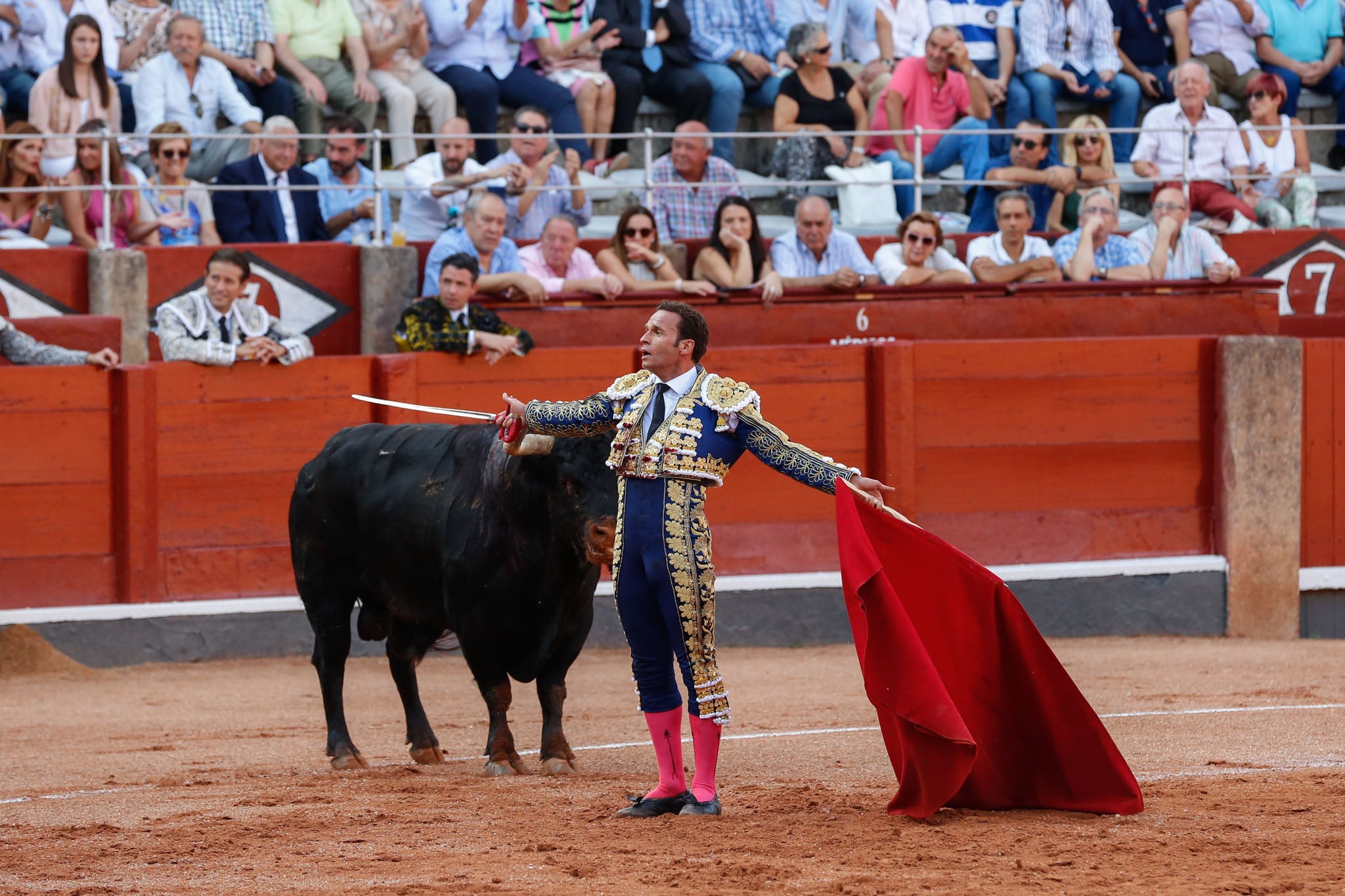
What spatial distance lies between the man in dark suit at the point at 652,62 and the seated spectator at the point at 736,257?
194cm

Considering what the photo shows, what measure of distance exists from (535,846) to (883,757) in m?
1.78

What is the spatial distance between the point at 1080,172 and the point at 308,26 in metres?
4.55

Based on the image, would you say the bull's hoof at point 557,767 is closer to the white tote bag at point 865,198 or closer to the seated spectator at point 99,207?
the seated spectator at point 99,207

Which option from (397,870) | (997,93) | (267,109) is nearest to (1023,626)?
(397,870)

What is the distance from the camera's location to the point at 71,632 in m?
8.02

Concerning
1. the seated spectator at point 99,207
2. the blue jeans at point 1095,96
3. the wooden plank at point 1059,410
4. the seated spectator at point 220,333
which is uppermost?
the blue jeans at point 1095,96

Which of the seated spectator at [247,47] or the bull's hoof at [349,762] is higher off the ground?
the seated spectator at [247,47]

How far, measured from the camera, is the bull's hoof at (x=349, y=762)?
18.7ft

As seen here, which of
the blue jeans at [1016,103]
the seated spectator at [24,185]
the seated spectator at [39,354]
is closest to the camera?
the seated spectator at [39,354]

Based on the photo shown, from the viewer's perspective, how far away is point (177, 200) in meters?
9.19

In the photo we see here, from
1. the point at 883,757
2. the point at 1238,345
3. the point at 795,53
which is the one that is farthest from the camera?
the point at 795,53

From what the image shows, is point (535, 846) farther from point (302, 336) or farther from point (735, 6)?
point (735, 6)

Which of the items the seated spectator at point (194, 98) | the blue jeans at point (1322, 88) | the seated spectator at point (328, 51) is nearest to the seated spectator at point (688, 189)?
the seated spectator at point (328, 51)

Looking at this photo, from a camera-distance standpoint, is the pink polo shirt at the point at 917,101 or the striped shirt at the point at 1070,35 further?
the striped shirt at the point at 1070,35
